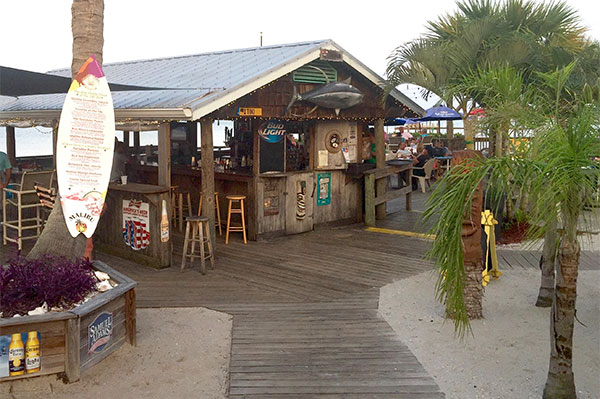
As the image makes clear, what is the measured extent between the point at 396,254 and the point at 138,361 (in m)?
5.16

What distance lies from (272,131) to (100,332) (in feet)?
19.6

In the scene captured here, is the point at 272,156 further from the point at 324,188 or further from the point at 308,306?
the point at 308,306

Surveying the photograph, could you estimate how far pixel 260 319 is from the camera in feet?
21.8

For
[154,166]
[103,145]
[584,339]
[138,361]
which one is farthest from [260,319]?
[154,166]

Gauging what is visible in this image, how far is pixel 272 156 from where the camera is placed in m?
10.8

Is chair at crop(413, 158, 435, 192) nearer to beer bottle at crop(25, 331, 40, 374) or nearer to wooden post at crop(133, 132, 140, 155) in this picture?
wooden post at crop(133, 132, 140, 155)

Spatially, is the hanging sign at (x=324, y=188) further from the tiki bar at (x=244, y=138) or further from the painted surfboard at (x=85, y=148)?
the painted surfboard at (x=85, y=148)

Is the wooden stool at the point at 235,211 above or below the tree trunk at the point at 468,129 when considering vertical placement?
below

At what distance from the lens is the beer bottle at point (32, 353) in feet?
15.6

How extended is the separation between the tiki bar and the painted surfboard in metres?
2.56

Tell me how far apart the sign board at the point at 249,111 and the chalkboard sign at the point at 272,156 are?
803 millimetres

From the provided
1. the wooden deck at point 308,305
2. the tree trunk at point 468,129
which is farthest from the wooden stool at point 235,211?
the tree trunk at point 468,129

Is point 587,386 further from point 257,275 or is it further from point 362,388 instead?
point 257,275

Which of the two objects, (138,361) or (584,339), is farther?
(584,339)
